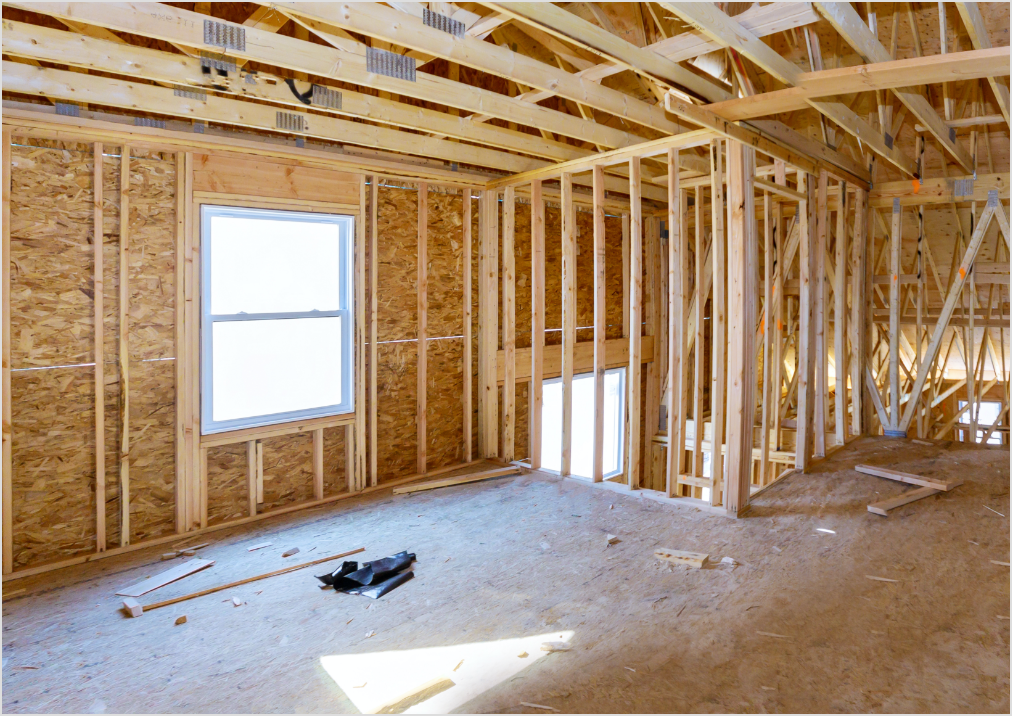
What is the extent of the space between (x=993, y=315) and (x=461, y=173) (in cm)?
728

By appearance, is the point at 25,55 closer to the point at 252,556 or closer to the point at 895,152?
the point at 252,556

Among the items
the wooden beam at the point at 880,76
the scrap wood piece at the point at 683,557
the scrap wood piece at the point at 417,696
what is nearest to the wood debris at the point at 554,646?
the scrap wood piece at the point at 417,696

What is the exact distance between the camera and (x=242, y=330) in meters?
4.72

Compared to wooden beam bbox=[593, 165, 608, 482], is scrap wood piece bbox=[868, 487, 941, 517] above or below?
below

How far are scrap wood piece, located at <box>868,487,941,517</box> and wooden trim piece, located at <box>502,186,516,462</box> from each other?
→ 3210mm

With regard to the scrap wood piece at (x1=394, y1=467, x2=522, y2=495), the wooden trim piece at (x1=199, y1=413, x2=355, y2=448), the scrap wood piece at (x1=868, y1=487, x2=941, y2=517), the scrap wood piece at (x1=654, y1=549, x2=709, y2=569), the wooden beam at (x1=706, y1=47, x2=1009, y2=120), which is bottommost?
the scrap wood piece at (x1=654, y1=549, x2=709, y2=569)

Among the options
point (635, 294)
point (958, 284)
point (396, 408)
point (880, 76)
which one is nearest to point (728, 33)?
point (880, 76)

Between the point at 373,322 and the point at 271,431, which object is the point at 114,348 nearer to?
the point at 271,431

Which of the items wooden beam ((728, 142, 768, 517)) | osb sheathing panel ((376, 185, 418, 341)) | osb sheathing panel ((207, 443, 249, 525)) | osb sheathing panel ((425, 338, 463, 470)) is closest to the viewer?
wooden beam ((728, 142, 768, 517))

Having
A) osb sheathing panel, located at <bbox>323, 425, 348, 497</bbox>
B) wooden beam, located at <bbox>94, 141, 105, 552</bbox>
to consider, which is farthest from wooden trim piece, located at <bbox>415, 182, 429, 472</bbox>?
wooden beam, located at <bbox>94, 141, 105, 552</bbox>

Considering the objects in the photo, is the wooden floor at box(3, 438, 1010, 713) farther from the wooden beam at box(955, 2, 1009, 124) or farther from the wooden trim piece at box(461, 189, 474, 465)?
the wooden beam at box(955, 2, 1009, 124)

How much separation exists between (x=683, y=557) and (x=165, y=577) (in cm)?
322

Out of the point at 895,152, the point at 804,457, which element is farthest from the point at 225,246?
the point at 895,152

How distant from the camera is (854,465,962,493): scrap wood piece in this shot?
4.88 metres
